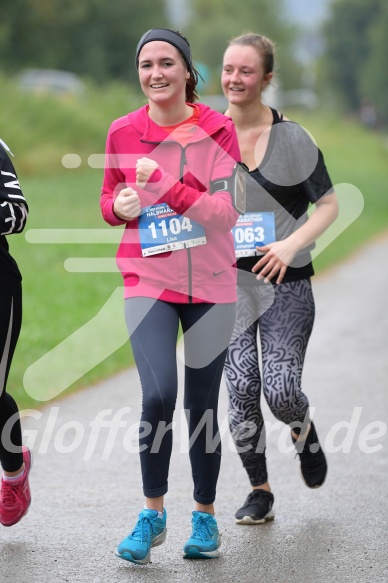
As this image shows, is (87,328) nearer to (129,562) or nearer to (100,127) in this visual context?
(129,562)

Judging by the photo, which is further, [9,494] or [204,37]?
[204,37]

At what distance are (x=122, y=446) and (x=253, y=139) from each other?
87.3 inches

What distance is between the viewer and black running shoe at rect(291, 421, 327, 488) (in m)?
5.54

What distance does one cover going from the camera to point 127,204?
14.1 feet

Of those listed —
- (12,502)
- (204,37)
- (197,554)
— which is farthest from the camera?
(204,37)

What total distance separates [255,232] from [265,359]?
573 millimetres

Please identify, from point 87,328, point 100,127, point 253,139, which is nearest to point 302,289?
point 253,139

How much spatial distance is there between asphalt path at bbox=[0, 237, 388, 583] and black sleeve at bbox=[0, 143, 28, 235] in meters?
1.29

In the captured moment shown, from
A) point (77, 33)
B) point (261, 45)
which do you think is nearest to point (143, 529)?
point (261, 45)

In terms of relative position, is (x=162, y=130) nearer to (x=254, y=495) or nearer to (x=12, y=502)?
(x=12, y=502)

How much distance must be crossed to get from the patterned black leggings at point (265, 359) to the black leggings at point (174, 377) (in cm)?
61

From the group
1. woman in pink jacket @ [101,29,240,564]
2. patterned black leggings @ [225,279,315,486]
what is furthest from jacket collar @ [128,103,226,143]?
patterned black leggings @ [225,279,315,486]

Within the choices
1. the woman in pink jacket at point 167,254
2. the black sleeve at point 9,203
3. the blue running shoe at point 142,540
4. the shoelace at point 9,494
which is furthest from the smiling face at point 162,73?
the shoelace at point 9,494

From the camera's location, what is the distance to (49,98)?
36.3m
